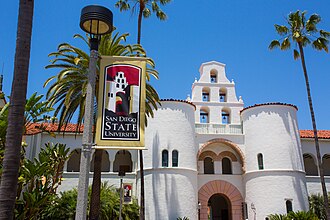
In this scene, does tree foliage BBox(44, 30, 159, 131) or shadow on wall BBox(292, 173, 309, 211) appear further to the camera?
shadow on wall BBox(292, 173, 309, 211)

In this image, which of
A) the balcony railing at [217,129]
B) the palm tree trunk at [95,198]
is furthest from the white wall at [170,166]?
the palm tree trunk at [95,198]

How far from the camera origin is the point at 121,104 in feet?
28.0

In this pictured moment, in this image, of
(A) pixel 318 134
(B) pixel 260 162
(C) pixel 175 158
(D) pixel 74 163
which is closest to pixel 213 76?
(B) pixel 260 162

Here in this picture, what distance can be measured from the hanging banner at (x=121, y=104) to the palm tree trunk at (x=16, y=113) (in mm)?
1874

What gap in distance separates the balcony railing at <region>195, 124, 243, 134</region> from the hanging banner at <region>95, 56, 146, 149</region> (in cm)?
2571

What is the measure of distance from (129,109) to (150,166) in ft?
73.4

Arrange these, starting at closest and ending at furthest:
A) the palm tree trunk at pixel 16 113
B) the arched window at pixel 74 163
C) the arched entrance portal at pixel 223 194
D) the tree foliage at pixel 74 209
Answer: the palm tree trunk at pixel 16 113 → the tree foliage at pixel 74 209 → the arched entrance portal at pixel 223 194 → the arched window at pixel 74 163

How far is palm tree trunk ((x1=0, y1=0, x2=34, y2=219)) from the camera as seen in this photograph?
7.94 metres

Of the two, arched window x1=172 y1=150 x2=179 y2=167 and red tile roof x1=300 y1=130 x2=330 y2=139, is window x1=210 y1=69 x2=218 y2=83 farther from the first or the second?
arched window x1=172 y1=150 x2=179 y2=167

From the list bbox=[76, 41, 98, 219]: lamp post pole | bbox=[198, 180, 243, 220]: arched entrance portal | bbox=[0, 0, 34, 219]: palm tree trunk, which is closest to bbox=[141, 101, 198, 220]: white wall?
bbox=[198, 180, 243, 220]: arched entrance portal

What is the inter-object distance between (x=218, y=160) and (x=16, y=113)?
89.5ft

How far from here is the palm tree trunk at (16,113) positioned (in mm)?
7938

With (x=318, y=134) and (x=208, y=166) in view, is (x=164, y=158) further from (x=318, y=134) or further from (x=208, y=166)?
(x=318, y=134)

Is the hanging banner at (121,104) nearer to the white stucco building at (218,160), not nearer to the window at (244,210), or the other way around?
the white stucco building at (218,160)
